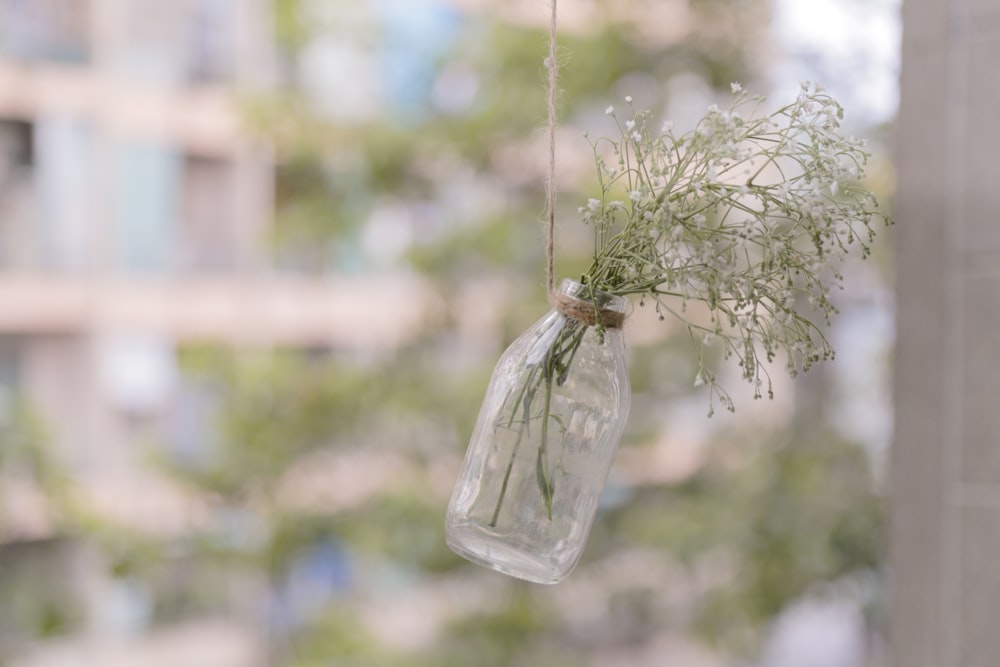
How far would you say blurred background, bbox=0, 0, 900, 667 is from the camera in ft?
8.18

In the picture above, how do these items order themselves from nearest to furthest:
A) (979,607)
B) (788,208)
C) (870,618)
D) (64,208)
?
(788,208) → (979,607) → (870,618) → (64,208)

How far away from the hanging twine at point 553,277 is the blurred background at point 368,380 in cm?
169

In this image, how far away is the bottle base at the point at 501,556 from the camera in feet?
2.40

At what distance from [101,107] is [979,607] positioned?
8.49 ft

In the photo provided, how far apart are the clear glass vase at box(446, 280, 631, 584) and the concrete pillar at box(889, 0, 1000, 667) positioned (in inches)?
21.6

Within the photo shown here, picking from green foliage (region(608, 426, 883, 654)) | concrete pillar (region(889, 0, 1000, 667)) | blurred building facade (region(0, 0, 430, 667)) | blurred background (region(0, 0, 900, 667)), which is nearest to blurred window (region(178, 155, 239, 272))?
blurred building facade (region(0, 0, 430, 667))

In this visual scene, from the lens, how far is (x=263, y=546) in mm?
2654

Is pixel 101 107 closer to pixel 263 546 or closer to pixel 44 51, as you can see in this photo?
pixel 44 51

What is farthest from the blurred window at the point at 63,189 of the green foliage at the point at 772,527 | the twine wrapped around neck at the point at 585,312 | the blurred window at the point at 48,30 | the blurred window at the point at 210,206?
the twine wrapped around neck at the point at 585,312

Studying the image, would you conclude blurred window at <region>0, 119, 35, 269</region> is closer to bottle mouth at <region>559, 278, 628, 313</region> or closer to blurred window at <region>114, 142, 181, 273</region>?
blurred window at <region>114, 142, 181, 273</region>

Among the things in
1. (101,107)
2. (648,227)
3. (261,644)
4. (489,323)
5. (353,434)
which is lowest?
(261,644)

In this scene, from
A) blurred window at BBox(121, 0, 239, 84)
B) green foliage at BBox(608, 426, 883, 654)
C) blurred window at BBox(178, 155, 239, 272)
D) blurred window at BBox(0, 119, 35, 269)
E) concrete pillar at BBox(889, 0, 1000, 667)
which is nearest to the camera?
concrete pillar at BBox(889, 0, 1000, 667)

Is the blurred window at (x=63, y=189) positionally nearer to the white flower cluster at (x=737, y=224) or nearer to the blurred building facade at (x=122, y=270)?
the blurred building facade at (x=122, y=270)

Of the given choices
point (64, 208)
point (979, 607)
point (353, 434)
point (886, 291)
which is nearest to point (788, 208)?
point (979, 607)
